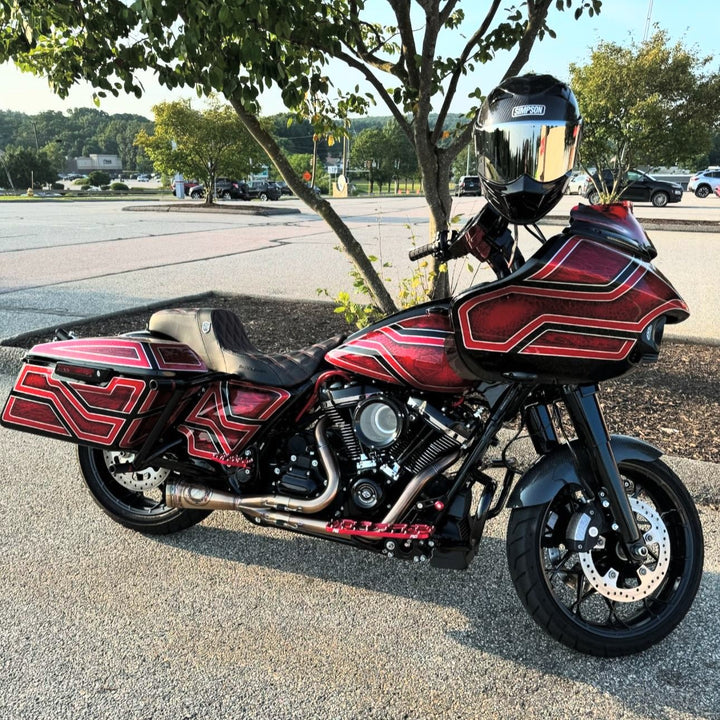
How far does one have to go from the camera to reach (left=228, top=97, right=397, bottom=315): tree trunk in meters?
4.95

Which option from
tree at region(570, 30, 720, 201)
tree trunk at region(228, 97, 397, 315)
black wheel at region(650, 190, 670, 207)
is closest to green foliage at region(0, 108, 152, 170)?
black wheel at region(650, 190, 670, 207)

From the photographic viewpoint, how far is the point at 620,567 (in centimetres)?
235

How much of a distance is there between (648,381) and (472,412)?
3.04m

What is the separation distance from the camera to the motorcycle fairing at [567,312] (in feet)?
6.31

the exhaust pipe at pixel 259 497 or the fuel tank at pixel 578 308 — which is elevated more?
the fuel tank at pixel 578 308

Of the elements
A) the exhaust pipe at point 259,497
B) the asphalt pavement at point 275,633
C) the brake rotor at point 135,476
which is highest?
the exhaust pipe at point 259,497

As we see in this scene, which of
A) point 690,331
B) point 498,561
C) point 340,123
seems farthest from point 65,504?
point 690,331

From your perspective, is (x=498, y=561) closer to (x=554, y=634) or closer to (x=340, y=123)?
(x=554, y=634)

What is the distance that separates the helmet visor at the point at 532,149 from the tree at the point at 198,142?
27.1 meters

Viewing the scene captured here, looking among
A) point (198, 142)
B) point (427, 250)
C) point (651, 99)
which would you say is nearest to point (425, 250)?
point (427, 250)

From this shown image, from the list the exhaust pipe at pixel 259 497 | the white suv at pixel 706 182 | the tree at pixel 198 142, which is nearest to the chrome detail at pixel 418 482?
the exhaust pipe at pixel 259 497

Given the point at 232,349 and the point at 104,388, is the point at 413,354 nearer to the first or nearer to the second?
the point at 232,349

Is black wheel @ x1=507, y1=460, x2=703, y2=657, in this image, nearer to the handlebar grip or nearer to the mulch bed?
the handlebar grip

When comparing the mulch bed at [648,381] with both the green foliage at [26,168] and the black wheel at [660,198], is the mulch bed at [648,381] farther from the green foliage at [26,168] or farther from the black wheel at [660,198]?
the green foliage at [26,168]
